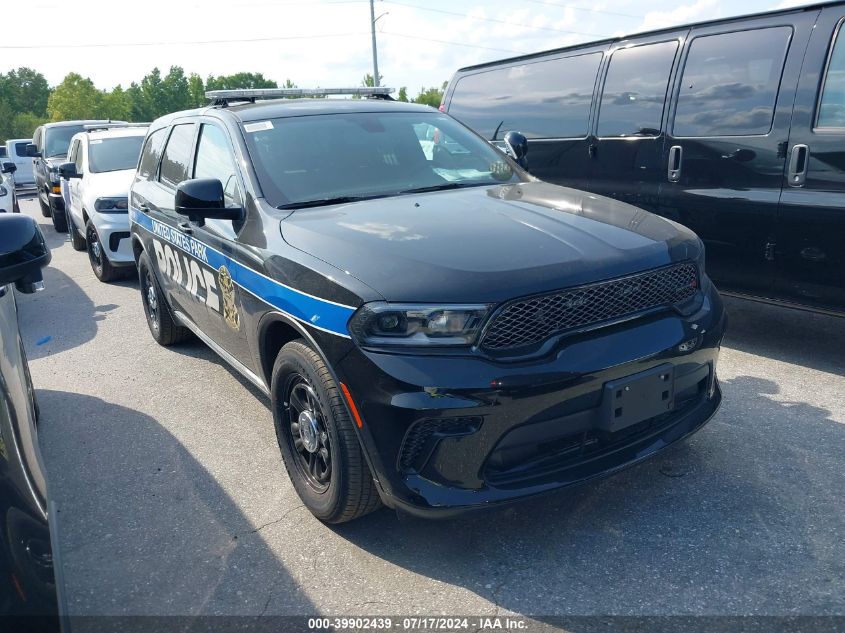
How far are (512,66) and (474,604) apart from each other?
17.5 feet

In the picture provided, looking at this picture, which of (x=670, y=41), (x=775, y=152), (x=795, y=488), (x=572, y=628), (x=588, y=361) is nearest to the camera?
(x=572, y=628)

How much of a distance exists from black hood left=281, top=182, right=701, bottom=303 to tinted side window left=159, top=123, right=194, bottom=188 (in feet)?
5.44

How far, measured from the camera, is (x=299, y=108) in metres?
4.20

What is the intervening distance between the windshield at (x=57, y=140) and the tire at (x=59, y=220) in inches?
64.0

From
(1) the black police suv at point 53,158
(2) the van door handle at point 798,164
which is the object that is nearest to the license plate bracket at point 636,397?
(2) the van door handle at point 798,164

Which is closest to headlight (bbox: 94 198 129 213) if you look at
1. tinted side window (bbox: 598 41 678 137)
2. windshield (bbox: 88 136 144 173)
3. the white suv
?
the white suv

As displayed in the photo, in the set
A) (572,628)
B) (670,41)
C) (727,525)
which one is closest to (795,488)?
(727,525)

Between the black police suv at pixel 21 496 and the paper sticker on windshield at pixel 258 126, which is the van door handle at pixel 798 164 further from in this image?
the black police suv at pixel 21 496

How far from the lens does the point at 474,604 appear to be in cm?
261

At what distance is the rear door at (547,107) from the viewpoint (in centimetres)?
590

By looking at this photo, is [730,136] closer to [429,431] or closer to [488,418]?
[488,418]

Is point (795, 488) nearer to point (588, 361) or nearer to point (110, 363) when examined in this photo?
point (588, 361)

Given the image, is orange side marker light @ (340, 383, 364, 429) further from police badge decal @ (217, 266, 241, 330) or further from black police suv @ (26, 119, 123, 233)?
black police suv @ (26, 119, 123, 233)

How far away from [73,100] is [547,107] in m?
69.6
